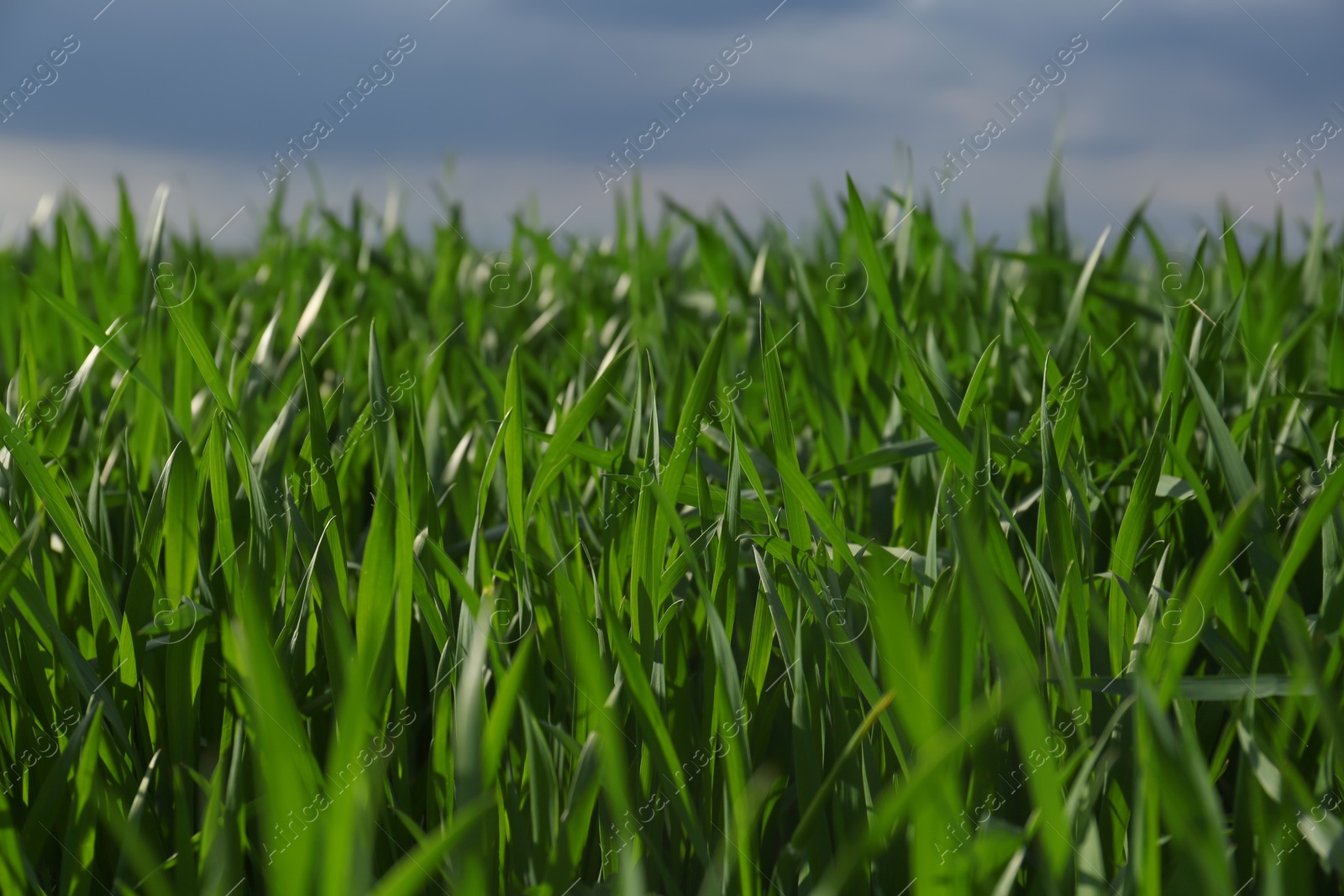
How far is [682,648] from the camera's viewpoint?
57cm

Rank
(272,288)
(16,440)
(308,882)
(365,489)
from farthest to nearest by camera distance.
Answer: (272,288) → (365,489) → (16,440) → (308,882)

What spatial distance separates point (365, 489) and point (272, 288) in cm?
98

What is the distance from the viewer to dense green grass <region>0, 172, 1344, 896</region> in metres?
0.38

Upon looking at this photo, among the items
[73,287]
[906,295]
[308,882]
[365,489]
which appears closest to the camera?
[308,882]

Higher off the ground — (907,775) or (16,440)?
(16,440)

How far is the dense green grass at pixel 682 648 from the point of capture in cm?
38

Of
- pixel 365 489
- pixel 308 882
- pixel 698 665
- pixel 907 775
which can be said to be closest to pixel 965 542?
pixel 907 775

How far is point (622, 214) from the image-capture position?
193 cm

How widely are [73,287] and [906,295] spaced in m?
0.98

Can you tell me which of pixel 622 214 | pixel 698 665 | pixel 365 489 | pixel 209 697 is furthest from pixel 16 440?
pixel 622 214

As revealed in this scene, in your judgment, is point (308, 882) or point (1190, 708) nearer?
point (308, 882)

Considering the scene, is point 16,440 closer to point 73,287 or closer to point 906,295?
point 73,287

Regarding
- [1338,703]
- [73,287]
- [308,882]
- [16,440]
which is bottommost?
[1338,703]

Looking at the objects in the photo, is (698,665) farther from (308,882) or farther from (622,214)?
(622,214)
